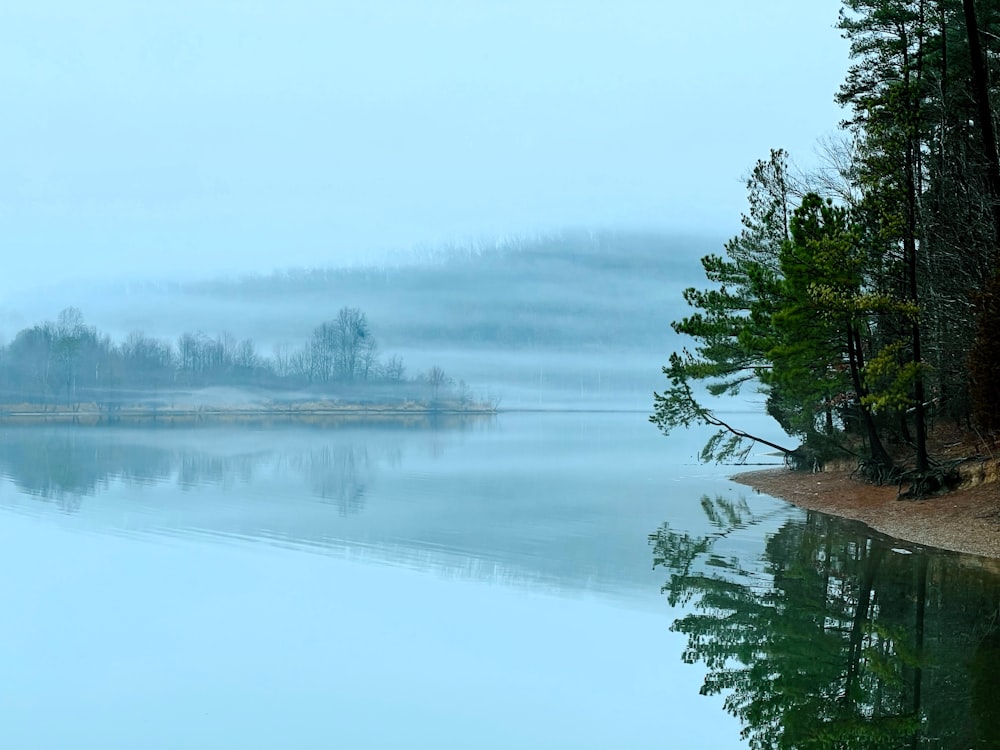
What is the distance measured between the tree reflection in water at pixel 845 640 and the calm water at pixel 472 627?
45 millimetres

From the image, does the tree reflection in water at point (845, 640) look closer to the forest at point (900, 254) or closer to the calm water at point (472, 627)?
the calm water at point (472, 627)

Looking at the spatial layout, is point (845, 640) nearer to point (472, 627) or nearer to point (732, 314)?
point (472, 627)

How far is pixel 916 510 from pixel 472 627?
49.4 ft

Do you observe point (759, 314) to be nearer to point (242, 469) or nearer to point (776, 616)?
point (776, 616)

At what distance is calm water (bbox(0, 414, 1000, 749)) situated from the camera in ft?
30.8

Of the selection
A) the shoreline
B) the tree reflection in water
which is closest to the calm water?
the tree reflection in water

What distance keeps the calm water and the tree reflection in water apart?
1.8 inches

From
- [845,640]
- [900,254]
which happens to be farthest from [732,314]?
[845,640]

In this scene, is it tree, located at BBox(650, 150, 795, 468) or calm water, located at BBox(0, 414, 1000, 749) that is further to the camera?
tree, located at BBox(650, 150, 795, 468)

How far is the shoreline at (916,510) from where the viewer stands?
19656 mm

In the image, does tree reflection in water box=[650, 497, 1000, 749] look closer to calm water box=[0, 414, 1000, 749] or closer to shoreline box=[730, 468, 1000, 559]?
calm water box=[0, 414, 1000, 749]

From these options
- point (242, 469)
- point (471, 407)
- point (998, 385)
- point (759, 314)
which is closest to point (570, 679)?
point (998, 385)

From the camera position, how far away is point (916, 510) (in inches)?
936

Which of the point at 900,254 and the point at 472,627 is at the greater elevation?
the point at 900,254
